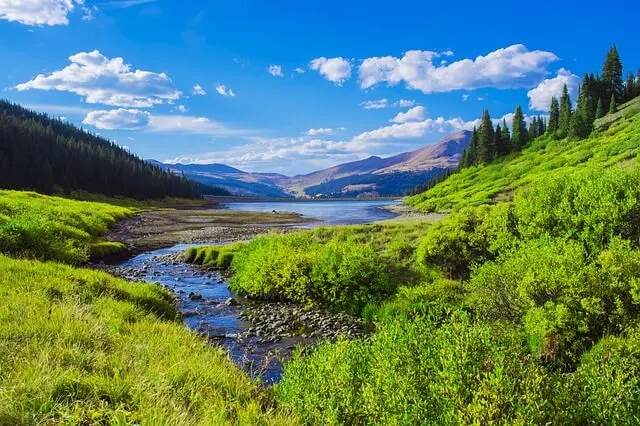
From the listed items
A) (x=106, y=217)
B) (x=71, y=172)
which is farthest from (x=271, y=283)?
(x=71, y=172)

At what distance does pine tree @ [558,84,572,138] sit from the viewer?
114 m

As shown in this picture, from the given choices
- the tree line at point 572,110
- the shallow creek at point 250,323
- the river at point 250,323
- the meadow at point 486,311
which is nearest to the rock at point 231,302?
the shallow creek at point 250,323

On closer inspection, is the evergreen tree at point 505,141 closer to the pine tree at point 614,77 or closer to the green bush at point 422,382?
the pine tree at point 614,77

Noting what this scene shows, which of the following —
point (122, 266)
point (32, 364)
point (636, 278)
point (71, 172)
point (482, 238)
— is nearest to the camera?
point (32, 364)

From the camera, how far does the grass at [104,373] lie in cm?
586

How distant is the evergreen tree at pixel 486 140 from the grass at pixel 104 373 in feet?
428

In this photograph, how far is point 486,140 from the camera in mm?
129000

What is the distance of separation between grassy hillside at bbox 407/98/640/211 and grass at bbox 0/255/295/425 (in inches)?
2249

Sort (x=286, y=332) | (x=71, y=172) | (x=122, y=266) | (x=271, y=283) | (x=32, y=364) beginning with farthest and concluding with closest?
(x=71, y=172) < (x=122, y=266) < (x=271, y=283) < (x=286, y=332) < (x=32, y=364)

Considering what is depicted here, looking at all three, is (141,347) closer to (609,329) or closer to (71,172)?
(609,329)

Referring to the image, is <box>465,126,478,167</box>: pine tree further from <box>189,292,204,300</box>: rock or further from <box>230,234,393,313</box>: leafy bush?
<box>189,292,204,300</box>: rock

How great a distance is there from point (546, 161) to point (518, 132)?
39672 mm

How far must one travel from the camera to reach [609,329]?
1202 centimetres

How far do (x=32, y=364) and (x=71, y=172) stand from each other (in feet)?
476
